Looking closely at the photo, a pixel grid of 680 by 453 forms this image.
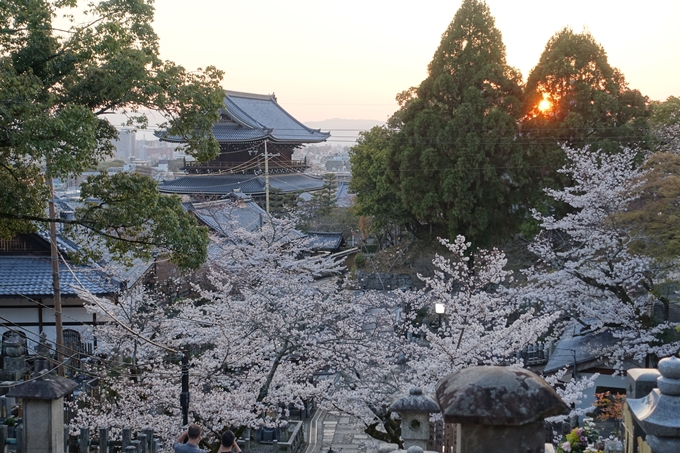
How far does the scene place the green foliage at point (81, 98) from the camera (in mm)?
6242

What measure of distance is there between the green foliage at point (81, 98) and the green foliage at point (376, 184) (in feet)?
56.2

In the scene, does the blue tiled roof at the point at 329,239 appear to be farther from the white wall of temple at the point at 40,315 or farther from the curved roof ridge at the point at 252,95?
the white wall of temple at the point at 40,315

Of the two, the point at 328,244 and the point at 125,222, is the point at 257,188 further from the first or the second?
the point at 125,222

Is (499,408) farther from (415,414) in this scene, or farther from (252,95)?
(252,95)

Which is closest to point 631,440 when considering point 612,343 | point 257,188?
point 612,343

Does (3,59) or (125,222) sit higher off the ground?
(3,59)

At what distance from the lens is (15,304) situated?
15414 mm

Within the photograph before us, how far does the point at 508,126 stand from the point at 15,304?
16.4 metres

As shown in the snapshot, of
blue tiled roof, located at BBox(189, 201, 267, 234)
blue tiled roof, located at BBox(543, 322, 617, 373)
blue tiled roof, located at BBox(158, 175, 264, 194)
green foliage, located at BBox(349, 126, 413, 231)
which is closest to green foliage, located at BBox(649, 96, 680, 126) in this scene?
green foliage, located at BBox(349, 126, 413, 231)

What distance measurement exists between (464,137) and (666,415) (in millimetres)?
19776

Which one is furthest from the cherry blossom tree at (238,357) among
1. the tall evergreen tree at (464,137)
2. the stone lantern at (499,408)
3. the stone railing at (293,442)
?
the tall evergreen tree at (464,137)

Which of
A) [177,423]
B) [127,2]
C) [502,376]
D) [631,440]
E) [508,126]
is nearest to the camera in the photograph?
[502,376]

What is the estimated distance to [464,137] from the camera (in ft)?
72.6

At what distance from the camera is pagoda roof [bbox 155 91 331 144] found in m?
35.7
